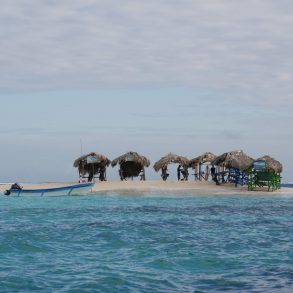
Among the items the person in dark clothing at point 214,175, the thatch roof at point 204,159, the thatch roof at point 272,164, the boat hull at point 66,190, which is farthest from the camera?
the thatch roof at point 204,159

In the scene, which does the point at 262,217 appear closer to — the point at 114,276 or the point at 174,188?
the point at 114,276

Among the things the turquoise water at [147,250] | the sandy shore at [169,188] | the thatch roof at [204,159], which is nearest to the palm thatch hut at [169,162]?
the thatch roof at [204,159]

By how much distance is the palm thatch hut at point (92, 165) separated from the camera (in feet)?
167

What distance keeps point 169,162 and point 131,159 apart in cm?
314

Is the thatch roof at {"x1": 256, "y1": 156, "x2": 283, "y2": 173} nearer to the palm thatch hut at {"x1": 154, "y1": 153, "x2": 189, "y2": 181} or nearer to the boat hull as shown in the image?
the palm thatch hut at {"x1": 154, "y1": 153, "x2": 189, "y2": 181}

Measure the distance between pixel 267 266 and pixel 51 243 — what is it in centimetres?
663

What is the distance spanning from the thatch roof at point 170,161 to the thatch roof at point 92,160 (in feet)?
13.9

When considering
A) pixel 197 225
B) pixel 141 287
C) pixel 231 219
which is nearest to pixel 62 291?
pixel 141 287

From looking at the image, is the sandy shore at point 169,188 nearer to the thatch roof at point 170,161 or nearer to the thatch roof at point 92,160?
the thatch roof at point 170,161

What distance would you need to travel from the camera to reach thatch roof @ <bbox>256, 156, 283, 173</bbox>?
42428mm

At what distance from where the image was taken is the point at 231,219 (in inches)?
998

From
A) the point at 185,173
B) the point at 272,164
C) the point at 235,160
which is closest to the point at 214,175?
the point at 235,160

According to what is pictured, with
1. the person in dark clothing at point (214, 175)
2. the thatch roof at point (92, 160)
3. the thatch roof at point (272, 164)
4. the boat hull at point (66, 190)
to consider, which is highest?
the thatch roof at point (92, 160)

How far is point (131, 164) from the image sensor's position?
5409 centimetres
